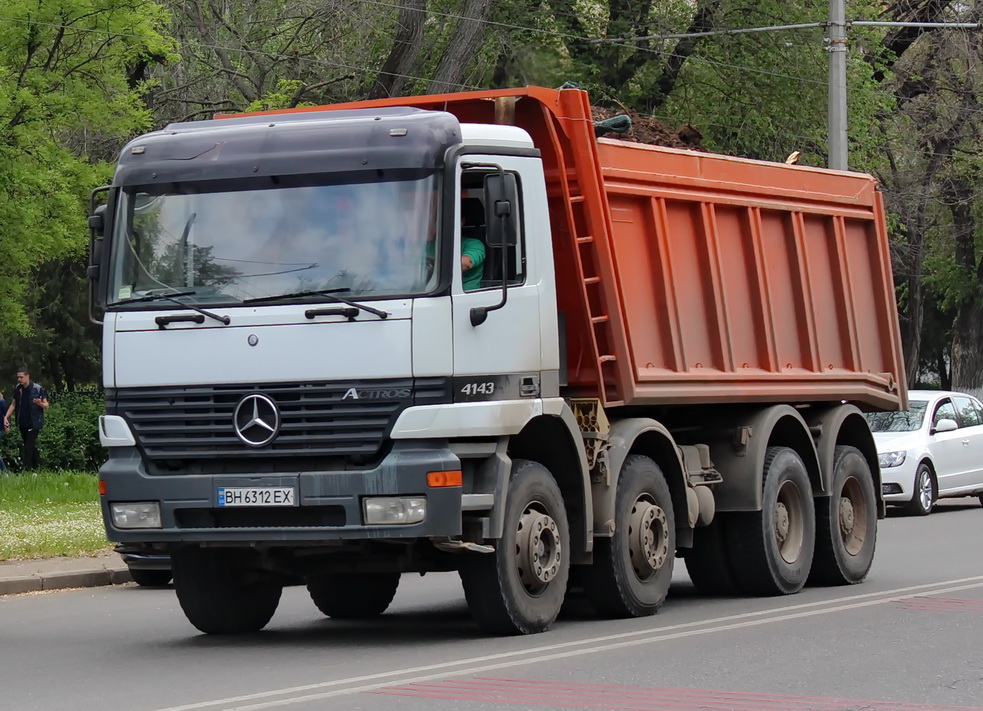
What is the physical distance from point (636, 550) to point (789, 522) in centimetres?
242

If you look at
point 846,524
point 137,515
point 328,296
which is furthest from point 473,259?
point 846,524

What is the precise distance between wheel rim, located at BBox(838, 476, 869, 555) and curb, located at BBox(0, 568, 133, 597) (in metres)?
6.07

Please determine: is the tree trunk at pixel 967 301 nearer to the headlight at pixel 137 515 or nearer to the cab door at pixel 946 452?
the cab door at pixel 946 452

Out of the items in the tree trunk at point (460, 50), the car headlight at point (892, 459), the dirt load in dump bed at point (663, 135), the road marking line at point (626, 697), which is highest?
the tree trunk at point (460, 50)

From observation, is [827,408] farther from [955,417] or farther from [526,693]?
[955,417]

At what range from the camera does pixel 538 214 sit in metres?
10.2

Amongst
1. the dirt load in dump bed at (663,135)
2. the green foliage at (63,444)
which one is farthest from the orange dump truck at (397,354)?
the green foliage at (63,444)

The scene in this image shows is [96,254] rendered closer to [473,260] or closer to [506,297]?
[473,260]

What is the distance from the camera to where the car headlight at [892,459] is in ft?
Answer: 72.1

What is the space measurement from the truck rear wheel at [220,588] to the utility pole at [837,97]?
13217 millimetres

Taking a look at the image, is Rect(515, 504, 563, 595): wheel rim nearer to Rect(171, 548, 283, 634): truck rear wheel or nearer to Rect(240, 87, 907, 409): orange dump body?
Rect(240, 87, 907, 409): orange dump body

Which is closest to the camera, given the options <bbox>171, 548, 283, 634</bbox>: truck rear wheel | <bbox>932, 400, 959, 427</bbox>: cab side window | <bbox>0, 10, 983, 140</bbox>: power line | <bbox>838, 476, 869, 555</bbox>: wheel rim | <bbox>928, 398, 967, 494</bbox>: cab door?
<bbox>171, 548, 283, 634</bbox>: truck rear wheel

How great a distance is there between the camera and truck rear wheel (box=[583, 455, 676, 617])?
10922 mm

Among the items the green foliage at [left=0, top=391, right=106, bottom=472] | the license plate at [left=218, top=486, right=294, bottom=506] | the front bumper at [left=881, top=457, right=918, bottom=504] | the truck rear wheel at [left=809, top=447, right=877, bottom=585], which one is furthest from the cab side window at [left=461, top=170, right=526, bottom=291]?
the green foliage at [left=0, top=391, right=106, bottom=472]
